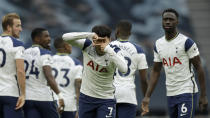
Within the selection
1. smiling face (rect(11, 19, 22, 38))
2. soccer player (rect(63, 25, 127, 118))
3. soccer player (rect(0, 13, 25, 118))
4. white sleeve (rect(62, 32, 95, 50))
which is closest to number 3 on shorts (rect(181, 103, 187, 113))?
soccer player (rect(63, 25, 127, 118))

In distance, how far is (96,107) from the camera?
27.1 ft

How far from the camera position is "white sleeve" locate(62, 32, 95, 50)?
7707 mm

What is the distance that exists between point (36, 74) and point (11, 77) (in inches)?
52.8

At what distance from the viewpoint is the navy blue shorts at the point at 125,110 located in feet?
31.2

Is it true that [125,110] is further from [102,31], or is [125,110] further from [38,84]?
[102,31]

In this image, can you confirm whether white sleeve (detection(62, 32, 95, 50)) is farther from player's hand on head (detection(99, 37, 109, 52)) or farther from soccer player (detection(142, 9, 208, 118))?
soccer player (detection(142, 9, 208, 118))

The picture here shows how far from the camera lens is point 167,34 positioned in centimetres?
893

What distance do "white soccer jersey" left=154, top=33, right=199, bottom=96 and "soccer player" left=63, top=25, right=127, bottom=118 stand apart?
1118 mm

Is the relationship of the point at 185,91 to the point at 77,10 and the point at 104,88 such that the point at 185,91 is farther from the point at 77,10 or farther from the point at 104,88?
the point at 77,10

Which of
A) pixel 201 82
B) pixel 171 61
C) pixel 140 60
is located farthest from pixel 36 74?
pixel 201 82

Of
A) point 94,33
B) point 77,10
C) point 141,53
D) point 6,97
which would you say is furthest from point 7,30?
point 77,10

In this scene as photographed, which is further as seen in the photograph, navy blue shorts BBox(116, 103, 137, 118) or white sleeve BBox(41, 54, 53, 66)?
white sleeve BBox(41, 54, 53, 66)

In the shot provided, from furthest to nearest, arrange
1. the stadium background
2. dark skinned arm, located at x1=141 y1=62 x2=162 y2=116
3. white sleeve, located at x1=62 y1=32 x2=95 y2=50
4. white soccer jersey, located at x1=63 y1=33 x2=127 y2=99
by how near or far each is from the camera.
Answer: the stadium background < dark skinned arm, located at x1=141 y1=62 x2=162 y2=116 < white soccer jersey, located at x1=63 y1=33 x2=127 y2=99 < white sleeve, located at x1=62 y1=32 x2=95 y2=50

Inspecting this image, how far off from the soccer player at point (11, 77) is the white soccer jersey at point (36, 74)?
1164 millimetres
